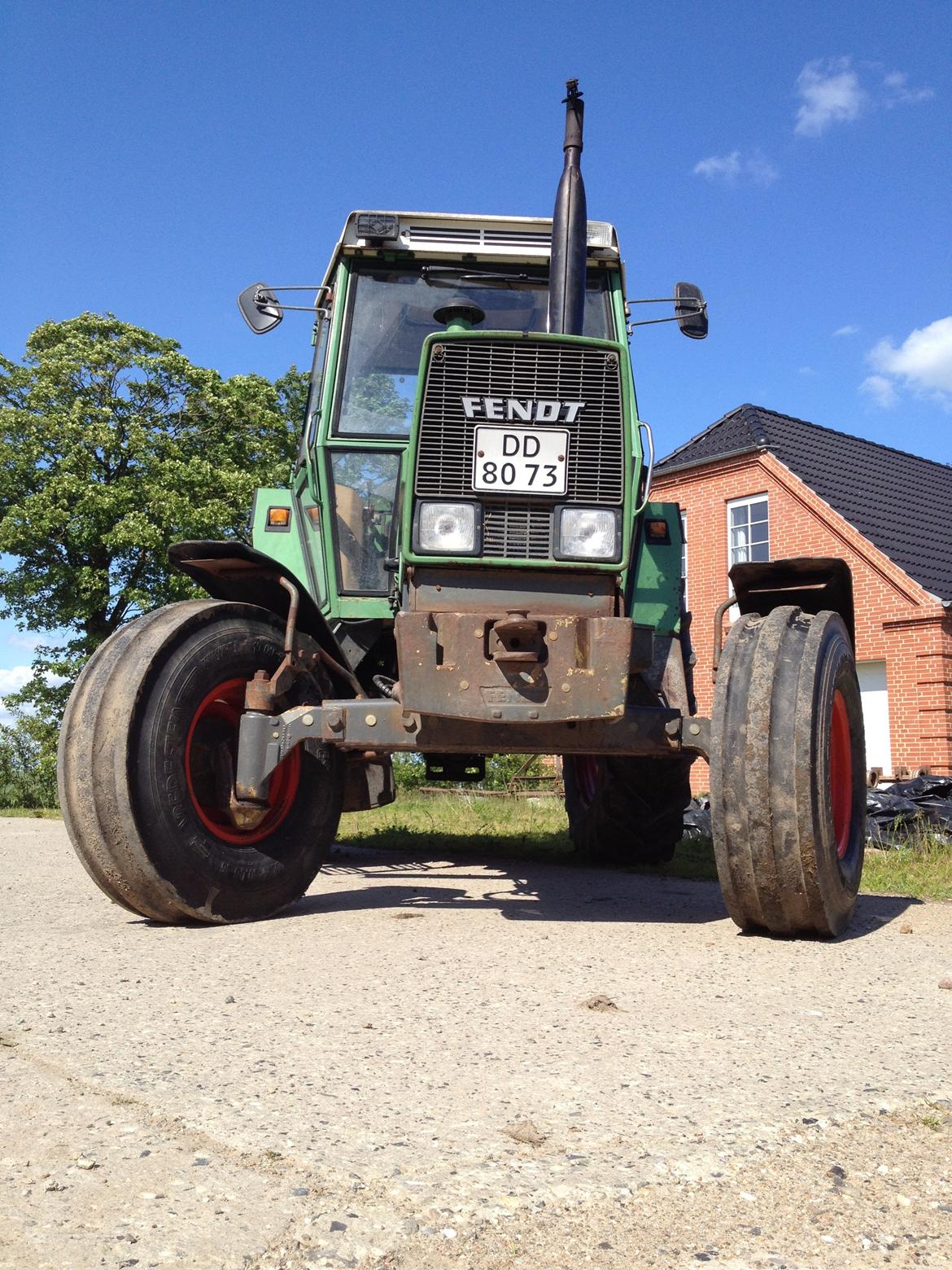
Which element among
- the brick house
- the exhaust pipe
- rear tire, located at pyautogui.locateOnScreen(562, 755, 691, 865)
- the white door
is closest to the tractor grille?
the exhaust pipe

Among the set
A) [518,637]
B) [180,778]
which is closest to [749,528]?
[518,637]

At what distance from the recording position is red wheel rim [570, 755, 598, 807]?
7.91m

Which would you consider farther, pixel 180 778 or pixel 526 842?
pixel 526 842

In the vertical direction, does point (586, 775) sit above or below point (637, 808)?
above

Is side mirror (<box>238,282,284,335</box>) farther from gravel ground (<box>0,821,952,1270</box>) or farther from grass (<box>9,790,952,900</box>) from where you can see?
grass (<box>9,790,952,900</box>)

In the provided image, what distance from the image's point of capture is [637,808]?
294 inches

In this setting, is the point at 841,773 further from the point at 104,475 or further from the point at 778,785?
the point at 104,475

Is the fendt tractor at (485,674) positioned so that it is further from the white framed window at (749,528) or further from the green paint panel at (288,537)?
the white framed window at (749,528)

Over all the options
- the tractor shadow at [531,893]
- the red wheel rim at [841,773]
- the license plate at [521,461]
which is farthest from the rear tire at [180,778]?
the red wheel rim at [841,773]

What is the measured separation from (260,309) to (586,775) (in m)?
3.92

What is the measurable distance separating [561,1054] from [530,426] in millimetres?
2799

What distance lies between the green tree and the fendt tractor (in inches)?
639

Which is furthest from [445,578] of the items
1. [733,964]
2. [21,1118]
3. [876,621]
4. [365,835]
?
[876,621]

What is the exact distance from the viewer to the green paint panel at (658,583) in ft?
18.8
